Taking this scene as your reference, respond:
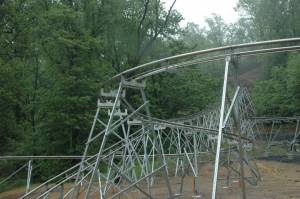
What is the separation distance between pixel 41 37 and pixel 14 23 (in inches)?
86.4

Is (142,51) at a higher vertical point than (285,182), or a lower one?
higher

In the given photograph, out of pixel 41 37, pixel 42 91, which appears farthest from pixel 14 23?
pixel 42 91

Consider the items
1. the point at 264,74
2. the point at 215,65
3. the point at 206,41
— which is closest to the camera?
the point at 264,74

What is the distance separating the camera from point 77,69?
27.1m

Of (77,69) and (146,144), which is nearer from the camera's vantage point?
(146,144)

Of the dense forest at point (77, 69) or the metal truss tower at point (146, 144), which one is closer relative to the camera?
the metal truss tower at point (146, 144)

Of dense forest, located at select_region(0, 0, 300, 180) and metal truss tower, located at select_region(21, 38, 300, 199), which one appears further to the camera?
dense forest, located at select_region(0, 0, 300, 180)

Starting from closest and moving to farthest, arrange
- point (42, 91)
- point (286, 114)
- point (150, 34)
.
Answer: point (42, 91)
point (150, 34)
point (286, 114)

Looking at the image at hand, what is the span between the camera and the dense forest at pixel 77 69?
88.1 ft

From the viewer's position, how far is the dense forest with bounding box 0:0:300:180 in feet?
88.1

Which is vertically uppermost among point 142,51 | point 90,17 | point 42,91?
point 90,17

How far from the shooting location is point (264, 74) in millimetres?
55125

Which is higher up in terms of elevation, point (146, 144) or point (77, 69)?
point (77, 69)

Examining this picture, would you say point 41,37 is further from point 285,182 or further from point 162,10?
point 285,182
